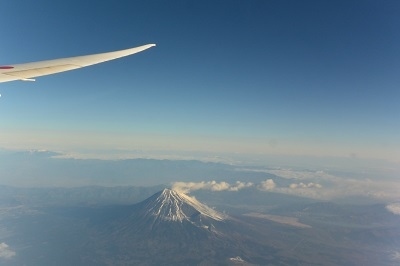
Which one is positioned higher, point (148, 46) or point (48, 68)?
point (148, 46)

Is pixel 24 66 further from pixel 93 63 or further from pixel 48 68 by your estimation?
pixel 93 63

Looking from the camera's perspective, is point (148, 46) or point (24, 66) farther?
point (148, 46)

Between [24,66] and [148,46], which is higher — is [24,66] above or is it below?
below

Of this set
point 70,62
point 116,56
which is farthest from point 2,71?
point 116,56

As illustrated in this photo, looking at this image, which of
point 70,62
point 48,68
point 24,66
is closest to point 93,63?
point 70,62

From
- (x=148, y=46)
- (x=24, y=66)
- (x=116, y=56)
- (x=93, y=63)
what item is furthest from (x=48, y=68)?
(x=148, y=46)

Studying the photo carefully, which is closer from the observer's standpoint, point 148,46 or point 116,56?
point 116,56
